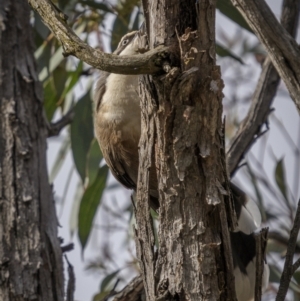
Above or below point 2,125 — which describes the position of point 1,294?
below

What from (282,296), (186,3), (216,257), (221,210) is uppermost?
(186,3)

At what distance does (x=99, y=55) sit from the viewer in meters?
1.41

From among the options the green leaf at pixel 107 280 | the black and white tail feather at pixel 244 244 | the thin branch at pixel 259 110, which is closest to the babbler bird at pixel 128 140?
the black and white tail feather at pixel 244 244

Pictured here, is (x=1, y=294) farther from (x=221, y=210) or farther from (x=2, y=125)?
(x=221, y=210)

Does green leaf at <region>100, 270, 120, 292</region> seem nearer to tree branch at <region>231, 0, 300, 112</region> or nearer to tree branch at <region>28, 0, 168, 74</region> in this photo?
tree branch at <region>231, 0, 300, 112</region>

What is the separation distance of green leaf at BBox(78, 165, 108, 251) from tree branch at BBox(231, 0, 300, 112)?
135 centimetres

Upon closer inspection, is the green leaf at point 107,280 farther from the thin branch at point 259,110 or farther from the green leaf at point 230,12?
the green leaf at point 230,12

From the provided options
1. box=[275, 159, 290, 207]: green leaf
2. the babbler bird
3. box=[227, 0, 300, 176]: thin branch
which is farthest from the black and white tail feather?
box=[275, 159, 290, 207]: green leaf

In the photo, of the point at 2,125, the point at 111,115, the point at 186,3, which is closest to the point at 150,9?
the point at 186,3

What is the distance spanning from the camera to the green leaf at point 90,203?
3278mm

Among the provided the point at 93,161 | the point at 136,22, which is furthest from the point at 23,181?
the point at 136,22

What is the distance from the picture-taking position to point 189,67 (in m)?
1.44

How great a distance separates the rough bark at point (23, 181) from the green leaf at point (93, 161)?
0.58 m

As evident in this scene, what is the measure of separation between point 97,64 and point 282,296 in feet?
2.33
